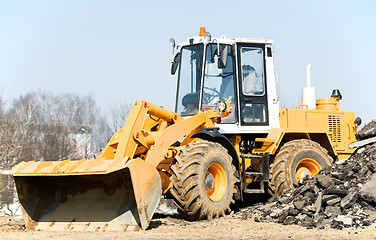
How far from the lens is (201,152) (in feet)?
29.1

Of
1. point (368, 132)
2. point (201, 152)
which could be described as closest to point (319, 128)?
point (368, 132)

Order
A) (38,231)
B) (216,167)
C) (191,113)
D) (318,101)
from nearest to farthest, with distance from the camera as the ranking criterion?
(38,231) < (216,167) < (191,113) < (318,101)

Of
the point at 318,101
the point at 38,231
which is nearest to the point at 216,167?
the point at 38,231

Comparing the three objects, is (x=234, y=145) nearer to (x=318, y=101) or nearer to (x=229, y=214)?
(x=229, y=214)

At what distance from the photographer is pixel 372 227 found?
7.66 m

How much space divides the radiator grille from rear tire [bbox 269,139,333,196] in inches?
35.9

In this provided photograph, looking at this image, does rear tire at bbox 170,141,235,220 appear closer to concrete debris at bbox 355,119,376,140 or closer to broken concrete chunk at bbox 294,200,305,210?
broken concrete chunk at bbox 294,200,305,210

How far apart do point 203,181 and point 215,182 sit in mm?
771

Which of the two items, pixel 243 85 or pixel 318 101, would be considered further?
pixel 318 101

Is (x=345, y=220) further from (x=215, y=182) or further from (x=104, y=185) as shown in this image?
(x=104, y=185)

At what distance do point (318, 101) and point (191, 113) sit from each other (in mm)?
3798

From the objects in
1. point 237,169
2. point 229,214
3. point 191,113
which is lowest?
point 229,214

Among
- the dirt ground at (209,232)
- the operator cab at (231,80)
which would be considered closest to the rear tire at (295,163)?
the operator cab at (231,80)

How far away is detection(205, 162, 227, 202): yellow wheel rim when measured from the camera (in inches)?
362
